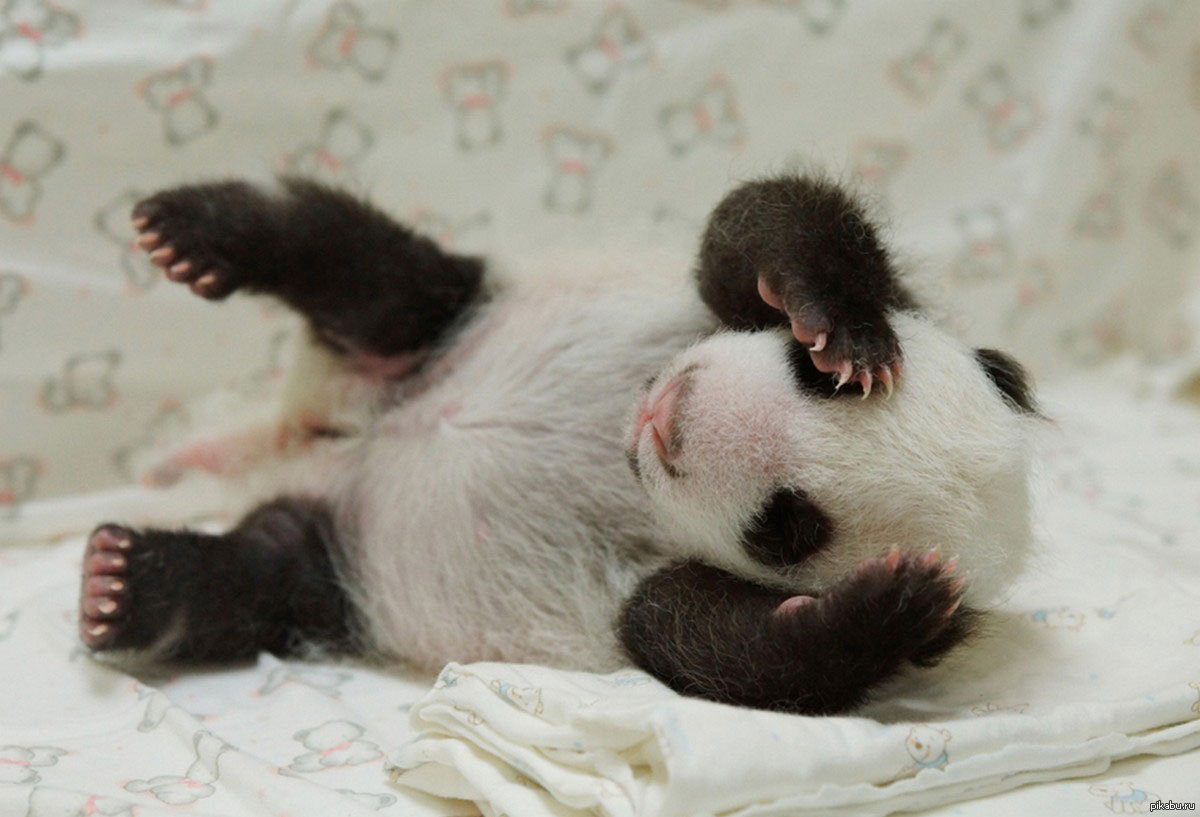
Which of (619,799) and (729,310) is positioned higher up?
(729,310)

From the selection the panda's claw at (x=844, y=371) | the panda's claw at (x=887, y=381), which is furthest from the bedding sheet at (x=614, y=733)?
the panda's claw at (x=844, y=371)

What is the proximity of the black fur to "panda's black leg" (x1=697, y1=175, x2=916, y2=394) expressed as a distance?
0.18 meters

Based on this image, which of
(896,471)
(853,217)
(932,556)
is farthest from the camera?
(853,217)

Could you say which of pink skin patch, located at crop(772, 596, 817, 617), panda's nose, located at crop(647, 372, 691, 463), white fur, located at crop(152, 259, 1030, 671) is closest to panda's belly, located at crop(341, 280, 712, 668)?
white fur, located at crop(152, 259, 1030, 671)

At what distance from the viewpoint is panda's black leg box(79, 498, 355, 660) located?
1.97 metres

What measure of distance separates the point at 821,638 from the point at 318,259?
1.23 metres

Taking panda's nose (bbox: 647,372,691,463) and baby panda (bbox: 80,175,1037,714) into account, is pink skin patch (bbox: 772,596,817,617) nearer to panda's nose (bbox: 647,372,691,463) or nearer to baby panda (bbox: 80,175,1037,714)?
baby panda (bbox: 80,175,1037,714)

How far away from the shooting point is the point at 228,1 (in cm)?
259

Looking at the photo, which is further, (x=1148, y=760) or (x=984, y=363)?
(x=984, y=363)

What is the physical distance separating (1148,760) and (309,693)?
1323 mm

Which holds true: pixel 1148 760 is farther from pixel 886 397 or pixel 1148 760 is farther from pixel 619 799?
pixel 619 799

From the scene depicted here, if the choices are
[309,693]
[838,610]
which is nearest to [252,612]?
[309,693]

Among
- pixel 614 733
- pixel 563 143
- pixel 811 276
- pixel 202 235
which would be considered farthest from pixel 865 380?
pixel 563 143

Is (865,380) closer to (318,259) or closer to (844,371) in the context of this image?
(844,371)
